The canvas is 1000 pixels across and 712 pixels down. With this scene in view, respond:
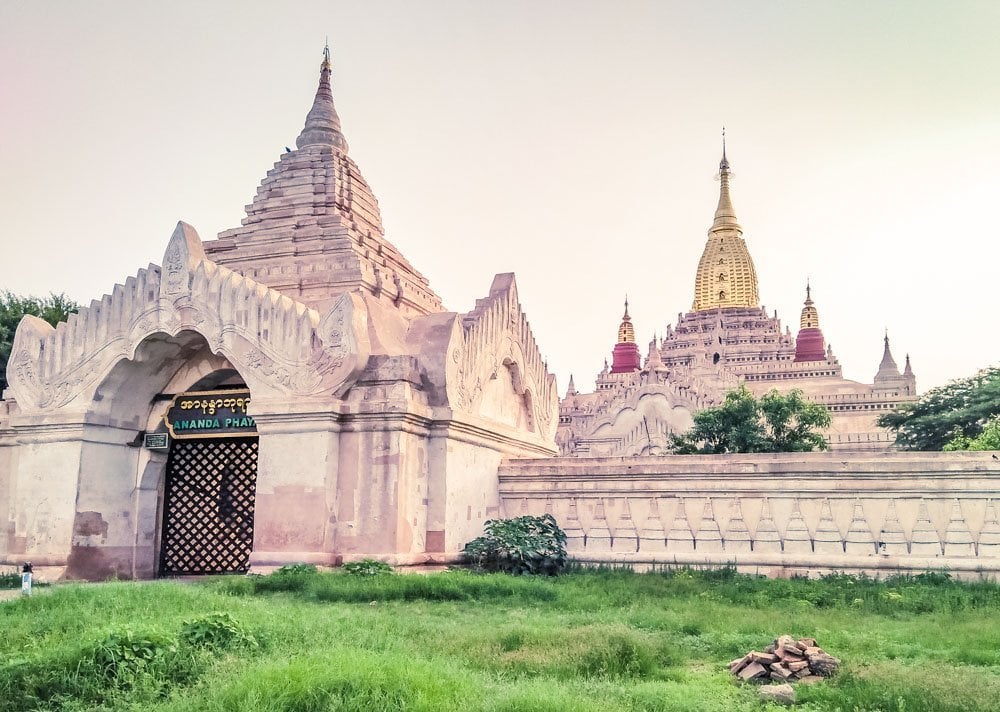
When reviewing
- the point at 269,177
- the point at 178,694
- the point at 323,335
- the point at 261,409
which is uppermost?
the point at 269,177

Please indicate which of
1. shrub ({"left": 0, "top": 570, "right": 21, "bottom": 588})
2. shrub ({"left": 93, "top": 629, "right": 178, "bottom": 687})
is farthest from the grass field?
shrub ({"left": 0, "top": 570, "right": 21, "bottom": 588})

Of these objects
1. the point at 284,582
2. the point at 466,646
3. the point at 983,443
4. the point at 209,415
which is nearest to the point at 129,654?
the point at 466,646

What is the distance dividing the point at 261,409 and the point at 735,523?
8277mm

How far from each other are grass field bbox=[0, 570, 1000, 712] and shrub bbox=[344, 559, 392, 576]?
0.87m

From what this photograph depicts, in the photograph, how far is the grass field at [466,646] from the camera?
245 inches

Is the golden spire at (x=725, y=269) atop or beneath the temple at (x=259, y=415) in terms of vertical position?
atop

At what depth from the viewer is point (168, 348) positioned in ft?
55.0

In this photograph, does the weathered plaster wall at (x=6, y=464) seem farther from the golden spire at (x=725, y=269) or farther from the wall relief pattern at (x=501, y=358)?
the golden spire at (x=725, y=269)

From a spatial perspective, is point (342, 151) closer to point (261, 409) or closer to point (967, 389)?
point (261, 409)

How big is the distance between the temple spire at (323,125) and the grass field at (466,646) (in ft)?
38.7

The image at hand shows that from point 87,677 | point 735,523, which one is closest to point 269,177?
point 735,523

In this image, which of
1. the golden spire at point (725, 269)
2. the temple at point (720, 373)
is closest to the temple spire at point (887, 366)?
the temple at point (720, 373)

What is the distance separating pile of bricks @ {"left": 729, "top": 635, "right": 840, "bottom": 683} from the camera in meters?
7.35

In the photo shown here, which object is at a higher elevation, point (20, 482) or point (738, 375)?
point (738, 375)
